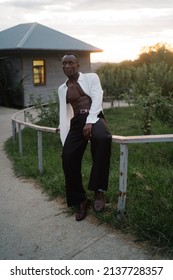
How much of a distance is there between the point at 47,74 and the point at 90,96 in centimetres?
1599

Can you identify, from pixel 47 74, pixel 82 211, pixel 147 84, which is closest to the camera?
pixel 82 211

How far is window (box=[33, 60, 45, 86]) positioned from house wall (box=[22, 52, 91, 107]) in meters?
0.22

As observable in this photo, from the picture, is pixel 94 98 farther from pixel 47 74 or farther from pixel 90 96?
pixel 47 74

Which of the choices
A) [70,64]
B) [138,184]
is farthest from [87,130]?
[138,184]

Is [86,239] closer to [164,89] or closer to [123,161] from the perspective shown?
[123,161]

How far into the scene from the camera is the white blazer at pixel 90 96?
160 inches

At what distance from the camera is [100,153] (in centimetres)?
395

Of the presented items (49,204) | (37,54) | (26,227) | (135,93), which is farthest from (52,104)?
(37,54)

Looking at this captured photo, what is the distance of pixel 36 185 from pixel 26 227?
1633 mm

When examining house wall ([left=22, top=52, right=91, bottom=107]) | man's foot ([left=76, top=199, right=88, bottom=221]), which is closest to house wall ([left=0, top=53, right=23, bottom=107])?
house wall ([left=22, top=52, right=91, bottom=107])

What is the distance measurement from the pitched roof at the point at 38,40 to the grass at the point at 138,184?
9.64 m

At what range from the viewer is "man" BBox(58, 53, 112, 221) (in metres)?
4.00

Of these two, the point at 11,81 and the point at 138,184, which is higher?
the point at 11,81

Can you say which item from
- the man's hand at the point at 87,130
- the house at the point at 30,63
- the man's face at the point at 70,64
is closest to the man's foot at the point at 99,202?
the man's hand at the point at 87,130
